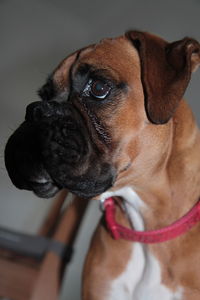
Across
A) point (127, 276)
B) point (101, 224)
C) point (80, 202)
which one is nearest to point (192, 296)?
point (127, 276)

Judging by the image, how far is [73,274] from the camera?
2.32 meters

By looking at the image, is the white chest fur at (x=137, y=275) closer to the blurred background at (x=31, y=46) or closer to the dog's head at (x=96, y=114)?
the dog's head at (x=96, y=114)

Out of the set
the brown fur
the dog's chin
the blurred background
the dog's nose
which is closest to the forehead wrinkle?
the brown fur

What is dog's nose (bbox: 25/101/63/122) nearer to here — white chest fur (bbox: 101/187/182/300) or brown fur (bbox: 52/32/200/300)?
brown fur (bbox: 52/32/200/300)

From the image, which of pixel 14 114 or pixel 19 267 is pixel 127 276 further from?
pixel 14 114

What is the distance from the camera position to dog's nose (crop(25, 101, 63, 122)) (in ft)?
3.69

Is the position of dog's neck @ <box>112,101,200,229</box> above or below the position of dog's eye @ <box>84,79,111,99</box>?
below

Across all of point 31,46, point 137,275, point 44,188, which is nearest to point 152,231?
point 137,275

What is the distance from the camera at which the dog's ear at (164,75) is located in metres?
1.21

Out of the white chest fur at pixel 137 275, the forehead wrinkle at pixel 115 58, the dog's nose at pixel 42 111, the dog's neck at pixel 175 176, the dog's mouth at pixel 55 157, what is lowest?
the white chest fur at pixel 137 275

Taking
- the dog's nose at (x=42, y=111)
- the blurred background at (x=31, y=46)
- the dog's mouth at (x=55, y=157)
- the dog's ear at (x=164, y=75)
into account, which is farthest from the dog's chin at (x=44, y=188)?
the blurred background at (x=31, y=46)

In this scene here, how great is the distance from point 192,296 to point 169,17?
1.88m

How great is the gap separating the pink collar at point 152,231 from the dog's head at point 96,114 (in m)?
0.26

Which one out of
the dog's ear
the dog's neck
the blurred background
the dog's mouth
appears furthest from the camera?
the blurred background
